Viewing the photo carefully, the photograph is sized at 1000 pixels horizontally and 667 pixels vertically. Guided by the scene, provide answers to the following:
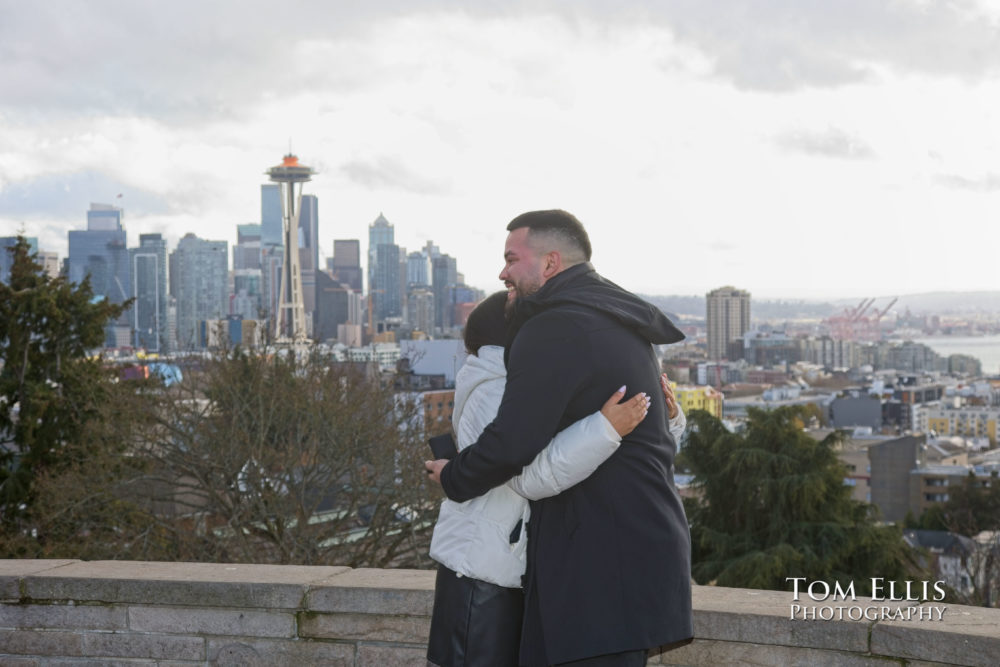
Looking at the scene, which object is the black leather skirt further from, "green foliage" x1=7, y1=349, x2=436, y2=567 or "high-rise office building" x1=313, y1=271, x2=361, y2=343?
"high-rise office building" x1=313, y1=271, x2=361, y2=343

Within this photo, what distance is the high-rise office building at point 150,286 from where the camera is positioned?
156750mm

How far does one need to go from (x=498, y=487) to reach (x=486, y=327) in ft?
1.08

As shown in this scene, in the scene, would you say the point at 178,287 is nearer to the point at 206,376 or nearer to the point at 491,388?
the point at 206,376

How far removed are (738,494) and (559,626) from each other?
13948 millimetres

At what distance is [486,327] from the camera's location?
86.6 inches

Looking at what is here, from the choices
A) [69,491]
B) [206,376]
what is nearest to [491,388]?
[69,491]

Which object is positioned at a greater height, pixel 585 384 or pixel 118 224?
pixel 118 224

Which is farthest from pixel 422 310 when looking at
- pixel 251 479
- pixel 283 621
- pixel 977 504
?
pixel 283 621

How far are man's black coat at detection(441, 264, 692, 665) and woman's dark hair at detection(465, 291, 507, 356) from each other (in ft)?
0.41

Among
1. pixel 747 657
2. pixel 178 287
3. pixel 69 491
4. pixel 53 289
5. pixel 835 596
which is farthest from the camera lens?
pixel 178 287

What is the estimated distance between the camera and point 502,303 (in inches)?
88.0

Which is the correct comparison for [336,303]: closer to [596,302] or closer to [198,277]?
[198,277]

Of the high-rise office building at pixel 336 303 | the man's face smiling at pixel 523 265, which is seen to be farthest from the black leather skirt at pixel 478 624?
the high-rise office building at pixel 336 303

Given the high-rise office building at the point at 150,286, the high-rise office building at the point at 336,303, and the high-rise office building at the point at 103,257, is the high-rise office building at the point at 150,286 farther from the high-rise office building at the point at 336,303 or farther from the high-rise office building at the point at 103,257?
the high-rise office building at the point at 336,303
